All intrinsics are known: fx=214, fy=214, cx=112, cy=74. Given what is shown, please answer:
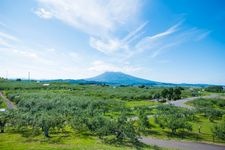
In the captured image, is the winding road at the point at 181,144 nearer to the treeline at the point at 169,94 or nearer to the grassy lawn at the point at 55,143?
the grassy lawn at the point at 55,143

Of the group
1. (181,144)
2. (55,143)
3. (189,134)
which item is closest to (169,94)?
(189,134)

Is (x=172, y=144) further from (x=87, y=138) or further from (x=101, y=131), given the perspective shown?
(x=87, y=138)

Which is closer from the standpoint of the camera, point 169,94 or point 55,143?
point 55,143

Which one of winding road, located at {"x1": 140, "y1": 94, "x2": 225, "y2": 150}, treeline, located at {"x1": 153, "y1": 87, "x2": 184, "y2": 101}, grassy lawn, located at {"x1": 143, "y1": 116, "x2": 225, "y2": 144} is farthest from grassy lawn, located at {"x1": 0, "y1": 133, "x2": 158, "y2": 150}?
treeline, located at {"x1": 153, "y1": 87, "x2": 184, "y2": 101}

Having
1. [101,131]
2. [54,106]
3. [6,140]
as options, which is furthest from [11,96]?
[101,131]

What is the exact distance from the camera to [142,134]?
57.3 m

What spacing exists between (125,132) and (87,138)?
9.71m

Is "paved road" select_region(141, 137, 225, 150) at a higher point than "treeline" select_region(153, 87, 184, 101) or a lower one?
lower

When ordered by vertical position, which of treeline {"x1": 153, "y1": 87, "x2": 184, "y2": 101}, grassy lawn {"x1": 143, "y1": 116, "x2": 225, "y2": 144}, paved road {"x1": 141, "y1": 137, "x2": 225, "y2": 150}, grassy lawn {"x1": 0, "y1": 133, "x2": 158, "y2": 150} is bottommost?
paved road {"x1": 141, "y1": 137, "x2": 225, "y2": 150}

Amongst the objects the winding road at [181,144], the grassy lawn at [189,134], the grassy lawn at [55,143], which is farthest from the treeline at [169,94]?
the grassy lawn at [55,143]

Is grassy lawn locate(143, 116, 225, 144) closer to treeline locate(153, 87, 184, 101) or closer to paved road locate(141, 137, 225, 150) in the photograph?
paved road locate(141, 137, 225, 150)

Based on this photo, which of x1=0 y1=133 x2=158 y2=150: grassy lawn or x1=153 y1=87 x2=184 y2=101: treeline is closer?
x1=0 y1=133 x2=158 y2=150: grassy lawn

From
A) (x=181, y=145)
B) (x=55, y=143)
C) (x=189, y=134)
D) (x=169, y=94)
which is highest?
(x=169, y=94)

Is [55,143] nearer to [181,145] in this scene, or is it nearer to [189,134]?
[181,145]
